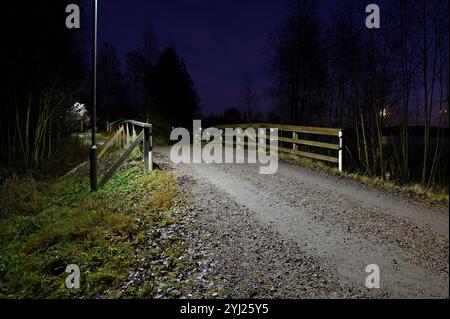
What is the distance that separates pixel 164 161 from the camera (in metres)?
12.4

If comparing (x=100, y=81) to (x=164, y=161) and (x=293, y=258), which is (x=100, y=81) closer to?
(x=164, y=161)

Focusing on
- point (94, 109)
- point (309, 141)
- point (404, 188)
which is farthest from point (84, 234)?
point (309, 141)

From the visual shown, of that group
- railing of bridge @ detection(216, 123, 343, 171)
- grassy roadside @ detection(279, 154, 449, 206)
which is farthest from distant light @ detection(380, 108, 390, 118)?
grassy roadside @ detection(279, 154, 449, 206)

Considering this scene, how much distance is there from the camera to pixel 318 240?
498 centimetres

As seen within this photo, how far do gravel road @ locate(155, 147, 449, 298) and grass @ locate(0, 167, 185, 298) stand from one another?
84 centimetres

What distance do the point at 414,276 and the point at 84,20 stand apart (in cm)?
1754

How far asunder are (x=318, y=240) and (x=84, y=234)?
425 cm

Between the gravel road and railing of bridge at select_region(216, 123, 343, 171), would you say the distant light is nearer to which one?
railing of bridge at select_region(216, 123, 343, 171)

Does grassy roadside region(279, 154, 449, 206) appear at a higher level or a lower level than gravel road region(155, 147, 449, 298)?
higher

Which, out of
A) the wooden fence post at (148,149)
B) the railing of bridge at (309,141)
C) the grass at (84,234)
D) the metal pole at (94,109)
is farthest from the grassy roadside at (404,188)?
the metal pole at (94,109)

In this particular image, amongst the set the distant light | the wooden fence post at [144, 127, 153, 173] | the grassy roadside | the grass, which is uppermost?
the distant light

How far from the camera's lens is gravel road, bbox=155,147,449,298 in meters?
3.79

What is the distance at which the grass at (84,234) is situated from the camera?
4652 mm

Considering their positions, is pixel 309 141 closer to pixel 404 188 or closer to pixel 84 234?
pixel 404 188
